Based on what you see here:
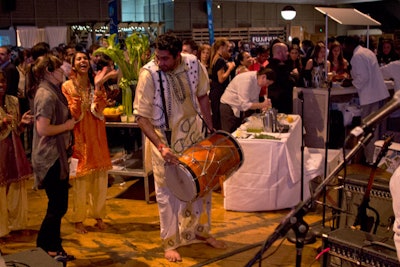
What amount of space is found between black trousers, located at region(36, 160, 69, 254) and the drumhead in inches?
27.3

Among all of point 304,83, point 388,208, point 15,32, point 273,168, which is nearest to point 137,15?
point 15,32

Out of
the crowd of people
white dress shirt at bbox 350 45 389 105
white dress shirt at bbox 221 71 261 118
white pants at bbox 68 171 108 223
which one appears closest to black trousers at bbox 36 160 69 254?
the crowd of people

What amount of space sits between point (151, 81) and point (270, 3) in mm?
15832

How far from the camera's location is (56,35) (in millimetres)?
12016

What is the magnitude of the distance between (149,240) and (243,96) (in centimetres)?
171

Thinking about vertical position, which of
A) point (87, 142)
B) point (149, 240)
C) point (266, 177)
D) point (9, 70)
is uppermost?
point (9, 70)

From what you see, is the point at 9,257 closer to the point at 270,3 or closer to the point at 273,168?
the point at 273,168

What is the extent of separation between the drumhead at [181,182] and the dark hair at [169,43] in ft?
2.43

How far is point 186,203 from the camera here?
149 inches

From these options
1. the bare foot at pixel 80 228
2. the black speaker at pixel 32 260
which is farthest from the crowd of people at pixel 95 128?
the black speaker at pixel 32 260

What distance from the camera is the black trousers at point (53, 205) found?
Result: 3492mm

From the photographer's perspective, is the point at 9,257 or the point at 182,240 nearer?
the point at 9,257

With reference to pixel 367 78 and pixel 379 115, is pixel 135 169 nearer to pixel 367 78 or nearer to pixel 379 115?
pixel 367 78

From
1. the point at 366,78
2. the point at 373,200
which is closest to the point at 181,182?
the point at 373,200
